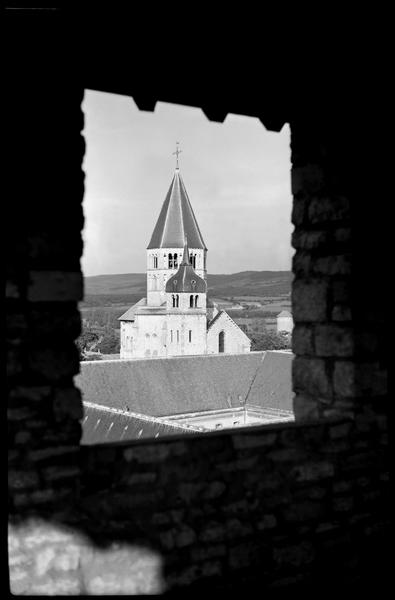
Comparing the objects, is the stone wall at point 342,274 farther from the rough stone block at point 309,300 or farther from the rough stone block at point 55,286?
the rough stone block at point 55,286

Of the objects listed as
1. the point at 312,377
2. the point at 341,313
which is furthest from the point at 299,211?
the point at 312,377

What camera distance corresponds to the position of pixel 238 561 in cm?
335

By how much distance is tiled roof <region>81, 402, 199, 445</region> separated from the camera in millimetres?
16922

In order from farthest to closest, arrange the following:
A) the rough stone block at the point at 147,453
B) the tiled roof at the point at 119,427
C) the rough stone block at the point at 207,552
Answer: the tiled roof at the point at 119,427 → the rough stone block at the point at 207,552 → the rough stone block at the point at 147,453

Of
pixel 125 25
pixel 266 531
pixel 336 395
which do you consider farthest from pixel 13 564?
pixel 125 25

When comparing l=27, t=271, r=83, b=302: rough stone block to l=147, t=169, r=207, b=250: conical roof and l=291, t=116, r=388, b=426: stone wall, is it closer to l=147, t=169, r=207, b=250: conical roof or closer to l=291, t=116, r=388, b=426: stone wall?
l=291, t=116, r=388, b=426: stone wall

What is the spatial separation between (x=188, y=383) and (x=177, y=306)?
25.4 meters

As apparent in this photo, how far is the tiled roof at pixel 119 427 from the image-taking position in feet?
55.5

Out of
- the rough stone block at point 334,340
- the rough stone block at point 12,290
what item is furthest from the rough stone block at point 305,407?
the rough stone block at point 12,290

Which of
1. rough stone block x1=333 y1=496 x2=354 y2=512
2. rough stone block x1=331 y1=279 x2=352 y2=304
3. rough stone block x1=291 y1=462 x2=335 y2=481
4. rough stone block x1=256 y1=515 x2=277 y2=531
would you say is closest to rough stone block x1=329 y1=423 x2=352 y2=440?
rough stone block x1=291 y1=462 x2=335 y2=481

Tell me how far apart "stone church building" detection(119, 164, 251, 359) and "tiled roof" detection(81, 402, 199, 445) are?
35491 millimetres

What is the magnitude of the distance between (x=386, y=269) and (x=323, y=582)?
1.83 m

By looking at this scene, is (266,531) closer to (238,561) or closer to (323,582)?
(238,561)

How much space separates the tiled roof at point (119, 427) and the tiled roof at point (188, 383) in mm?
7884
